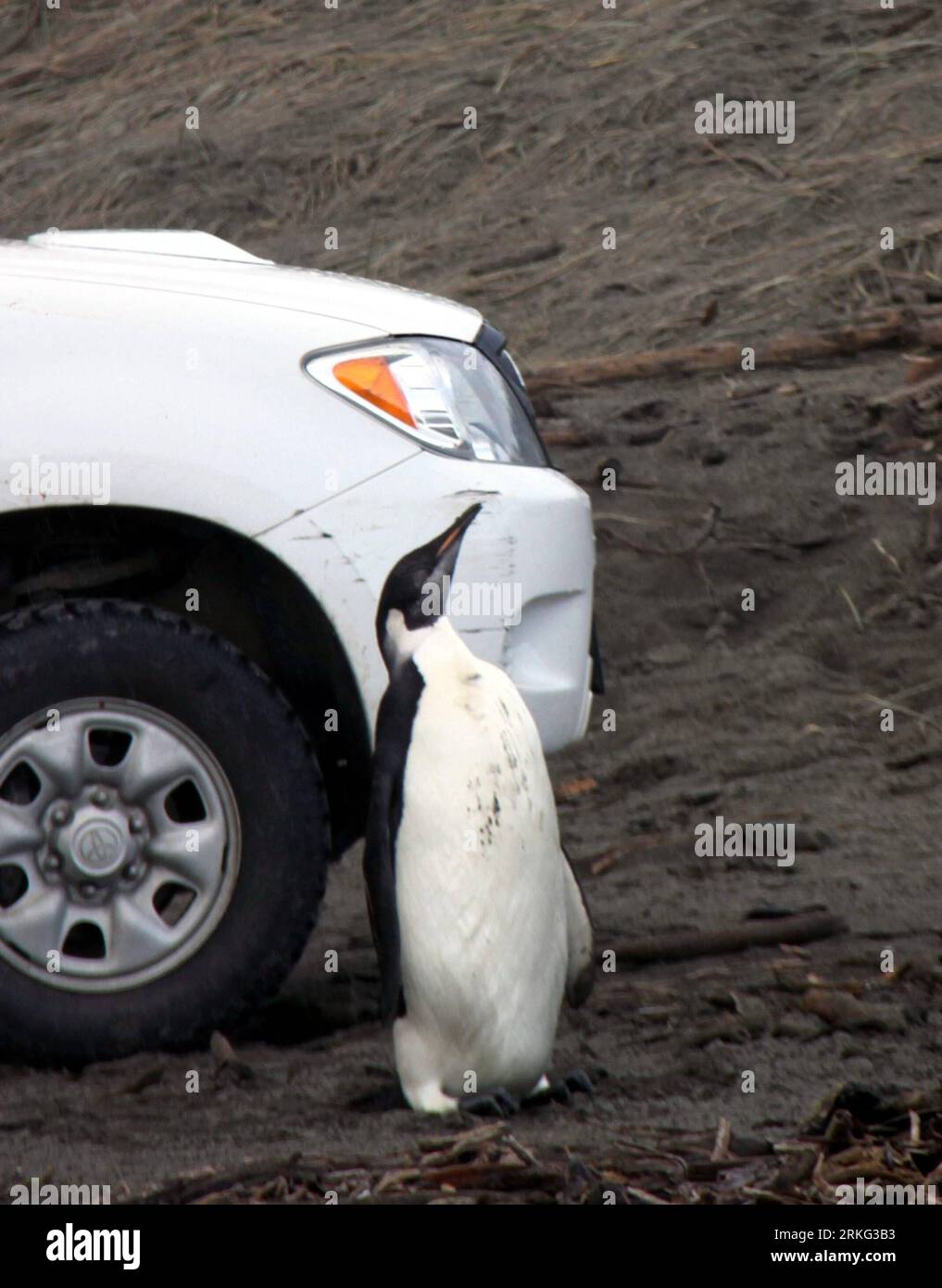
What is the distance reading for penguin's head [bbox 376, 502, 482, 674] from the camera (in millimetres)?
3750

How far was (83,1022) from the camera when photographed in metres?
3.85

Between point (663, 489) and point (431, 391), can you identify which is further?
point (663, 489)

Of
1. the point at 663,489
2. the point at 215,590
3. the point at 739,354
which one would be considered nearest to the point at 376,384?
the point at 215,590

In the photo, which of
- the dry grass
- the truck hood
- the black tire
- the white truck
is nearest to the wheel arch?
the white truck

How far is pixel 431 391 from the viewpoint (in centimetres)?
407

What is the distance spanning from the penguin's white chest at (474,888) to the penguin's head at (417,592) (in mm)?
50

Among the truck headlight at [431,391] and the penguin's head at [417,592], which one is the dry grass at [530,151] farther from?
the penguin's head at [417,592]

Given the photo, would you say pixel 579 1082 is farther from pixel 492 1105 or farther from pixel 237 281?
pixel 237 281

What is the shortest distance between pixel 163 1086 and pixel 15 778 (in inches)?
26.2

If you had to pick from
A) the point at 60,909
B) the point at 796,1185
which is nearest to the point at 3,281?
the point at 60,909

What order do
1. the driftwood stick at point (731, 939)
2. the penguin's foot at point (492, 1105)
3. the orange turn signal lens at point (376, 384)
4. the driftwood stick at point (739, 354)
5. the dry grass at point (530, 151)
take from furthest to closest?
the dry grass at point (530, 151) → the driftwood stick at point (739, 354) → the driftwood stick at point (731, 939) → the orange turn signal lens at point (376, 384) → the penguin's foot at point (492, 1105)

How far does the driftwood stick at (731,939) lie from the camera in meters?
4.74

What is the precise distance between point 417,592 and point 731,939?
1.49m

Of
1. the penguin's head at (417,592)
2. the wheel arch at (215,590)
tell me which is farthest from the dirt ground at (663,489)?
the penguin's head at (417,592)
